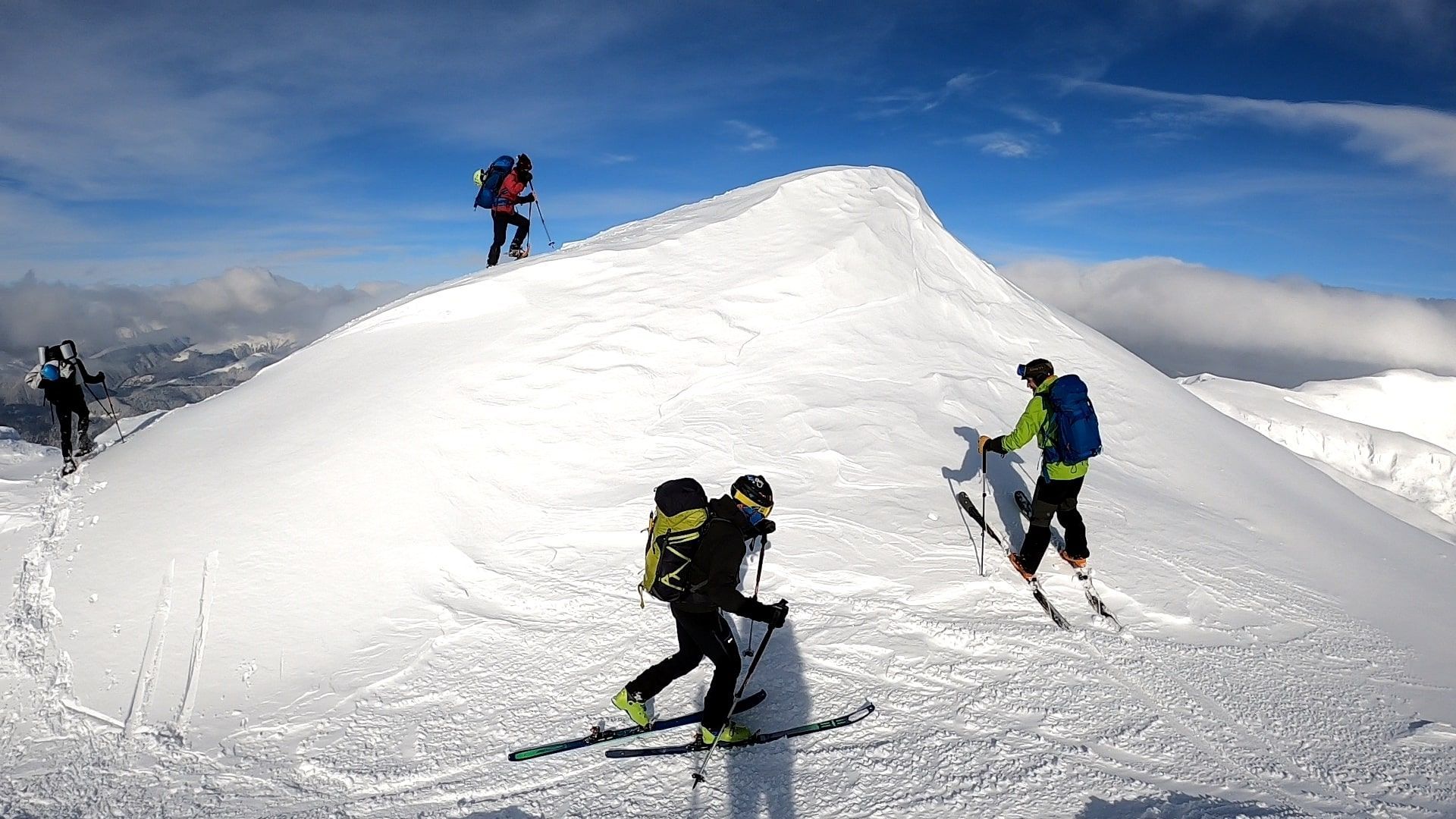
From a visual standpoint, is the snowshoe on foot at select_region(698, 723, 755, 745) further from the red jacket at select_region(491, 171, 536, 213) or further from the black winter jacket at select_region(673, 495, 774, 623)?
the red jacket at select_region(491, 171, 536, 213)

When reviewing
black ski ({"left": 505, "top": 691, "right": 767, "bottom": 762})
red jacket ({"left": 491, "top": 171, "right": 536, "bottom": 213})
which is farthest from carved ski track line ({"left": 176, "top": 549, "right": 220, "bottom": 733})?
red jacket ({"left": 491, "top": 171, "right": 536, "bottom": 213})

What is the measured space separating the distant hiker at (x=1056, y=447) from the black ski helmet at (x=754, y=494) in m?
3.77

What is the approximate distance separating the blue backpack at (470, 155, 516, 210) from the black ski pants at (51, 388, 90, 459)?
8.66 m

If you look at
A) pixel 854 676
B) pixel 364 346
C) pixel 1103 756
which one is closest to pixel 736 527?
pixel 854 676

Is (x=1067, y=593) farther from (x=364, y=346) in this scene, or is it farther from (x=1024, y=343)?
(x=364, y=346)

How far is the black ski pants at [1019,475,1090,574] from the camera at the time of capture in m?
7.92

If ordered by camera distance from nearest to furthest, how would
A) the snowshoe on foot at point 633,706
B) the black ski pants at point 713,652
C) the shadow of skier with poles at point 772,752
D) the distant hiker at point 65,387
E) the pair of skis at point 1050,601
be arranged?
the shadow of skier with poles at point 772,752 < the black ski pants at point 713,652 < the snowshoe on foot at point 633,706 < the pair of skis at point 1050,601 < the distant hiker at point 65,387

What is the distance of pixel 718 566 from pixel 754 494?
682mm

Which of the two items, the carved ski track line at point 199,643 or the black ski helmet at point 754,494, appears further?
the carved ski track line at point 199,643

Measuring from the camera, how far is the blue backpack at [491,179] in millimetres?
16281

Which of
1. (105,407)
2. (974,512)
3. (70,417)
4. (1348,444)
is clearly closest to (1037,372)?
(974,512)

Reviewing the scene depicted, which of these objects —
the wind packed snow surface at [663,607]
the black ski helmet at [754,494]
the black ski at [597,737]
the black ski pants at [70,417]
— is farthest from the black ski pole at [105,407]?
the black ski helmet at [754,494]

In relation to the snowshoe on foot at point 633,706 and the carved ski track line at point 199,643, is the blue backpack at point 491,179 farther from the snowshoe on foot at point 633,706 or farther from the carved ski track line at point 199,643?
the snowshoe on foot at point 633,706

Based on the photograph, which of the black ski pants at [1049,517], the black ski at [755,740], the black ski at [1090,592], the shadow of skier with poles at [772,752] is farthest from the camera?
the black ski pants at [1049,517]
